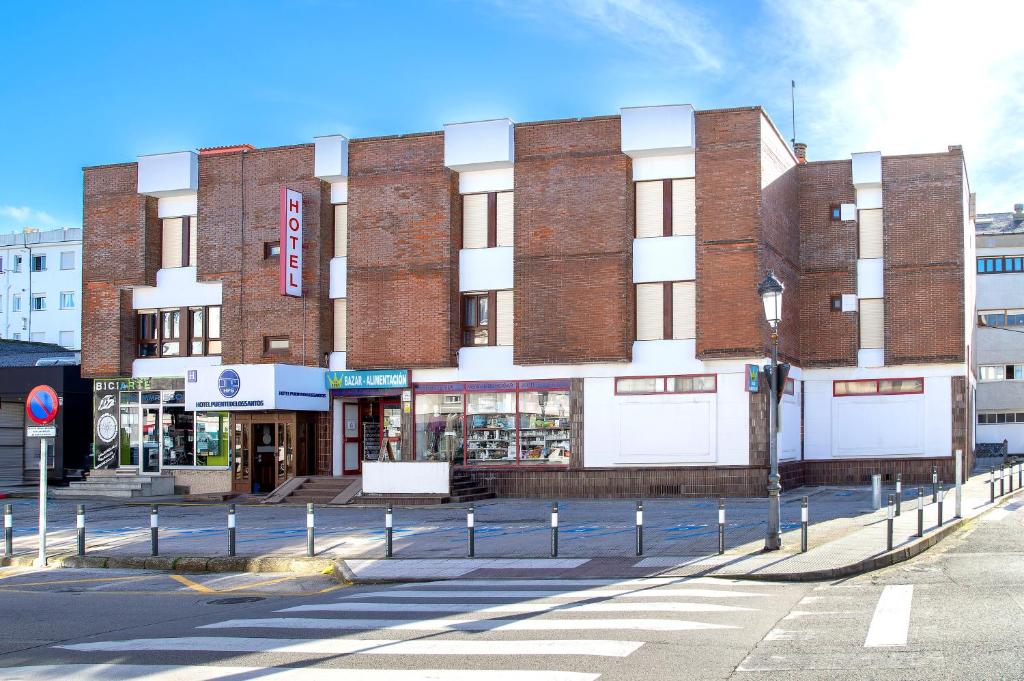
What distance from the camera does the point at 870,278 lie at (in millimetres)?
35375

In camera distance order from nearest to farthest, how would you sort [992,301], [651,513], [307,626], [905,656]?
1. [905,656]
2. [307,626]
3. [651,513]
4. [992,301]

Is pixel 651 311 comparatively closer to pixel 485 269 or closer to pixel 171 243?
pixel 485 269

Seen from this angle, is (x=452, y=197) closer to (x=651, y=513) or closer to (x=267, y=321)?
(x=267, y=321)

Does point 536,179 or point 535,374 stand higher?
point 536,179

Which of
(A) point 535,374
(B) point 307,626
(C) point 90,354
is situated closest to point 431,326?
(A) point 535,374

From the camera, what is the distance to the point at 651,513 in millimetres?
25328

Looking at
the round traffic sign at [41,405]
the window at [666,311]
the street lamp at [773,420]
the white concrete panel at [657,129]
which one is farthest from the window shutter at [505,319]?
the street lamp at [773,420]

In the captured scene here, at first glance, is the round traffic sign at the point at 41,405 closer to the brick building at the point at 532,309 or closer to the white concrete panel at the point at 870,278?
the brick building at the point at 532,309

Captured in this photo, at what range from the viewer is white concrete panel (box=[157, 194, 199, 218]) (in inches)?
1448

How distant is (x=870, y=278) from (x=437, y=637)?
27866mm

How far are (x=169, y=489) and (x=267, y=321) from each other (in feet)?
21.0

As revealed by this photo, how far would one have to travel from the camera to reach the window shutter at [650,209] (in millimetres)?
31750

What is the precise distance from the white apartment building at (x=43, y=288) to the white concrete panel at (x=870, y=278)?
5521cm

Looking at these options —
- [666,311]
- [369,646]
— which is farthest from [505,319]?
→ [369,646]
